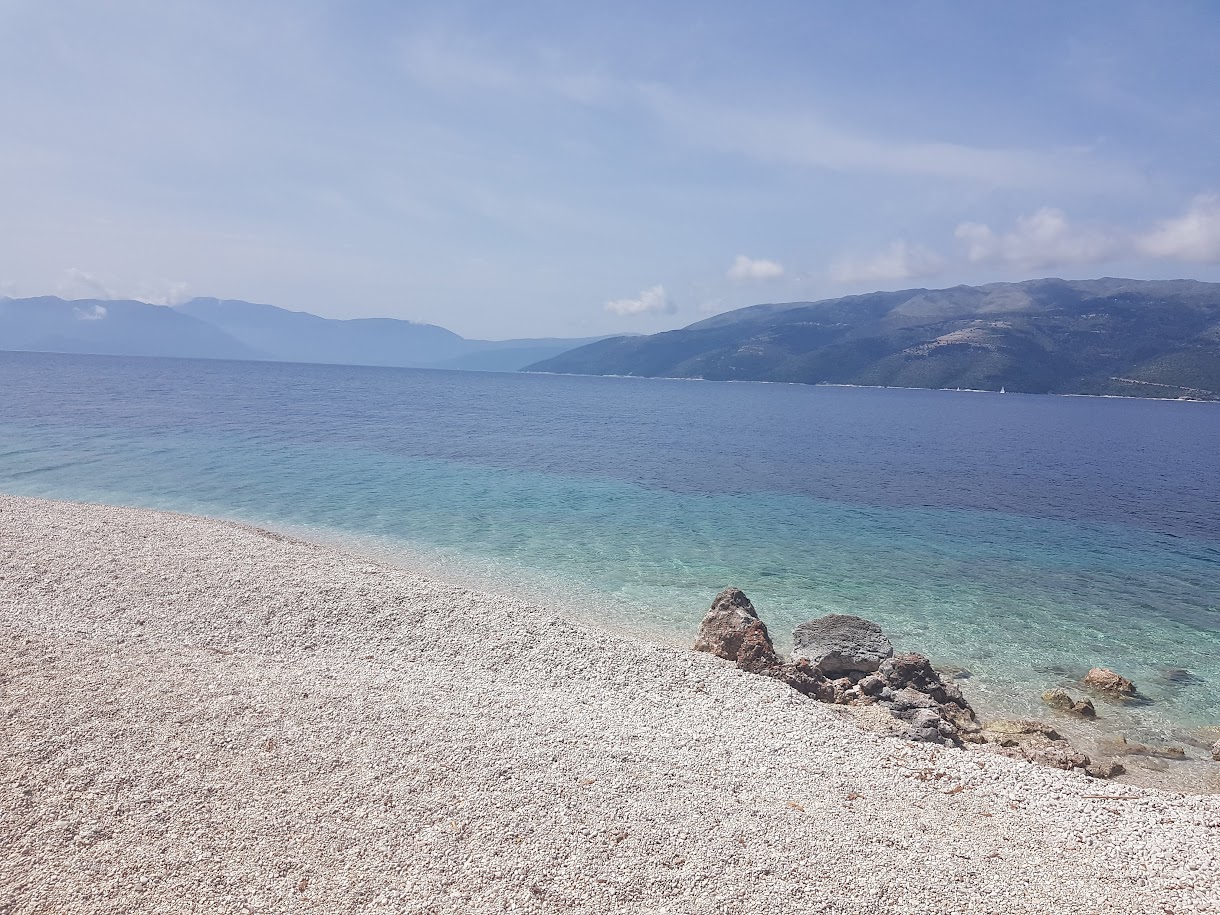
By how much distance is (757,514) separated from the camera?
38.2m

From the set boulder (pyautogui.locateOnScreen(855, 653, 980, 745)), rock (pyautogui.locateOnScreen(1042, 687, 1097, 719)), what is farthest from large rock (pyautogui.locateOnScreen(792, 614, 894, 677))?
rock (pyautogui.locateOnScreen(1042, 687, 1097, 719))

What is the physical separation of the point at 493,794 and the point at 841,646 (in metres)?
11.6

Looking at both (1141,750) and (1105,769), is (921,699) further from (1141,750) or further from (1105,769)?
(1141,750)

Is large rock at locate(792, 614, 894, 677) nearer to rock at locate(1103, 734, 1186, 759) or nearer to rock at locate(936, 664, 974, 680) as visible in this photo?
rock at locate(936, 664, 974, 680)

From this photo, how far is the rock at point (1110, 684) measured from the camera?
18359mm

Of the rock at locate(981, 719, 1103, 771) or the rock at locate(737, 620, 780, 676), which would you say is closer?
the rock at locate(981, 719, 1103, 771)

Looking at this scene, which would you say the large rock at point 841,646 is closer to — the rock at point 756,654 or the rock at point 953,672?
the rock at point 756,654

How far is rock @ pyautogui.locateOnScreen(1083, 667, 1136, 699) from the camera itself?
18359mm

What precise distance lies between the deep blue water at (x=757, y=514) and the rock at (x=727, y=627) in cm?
205

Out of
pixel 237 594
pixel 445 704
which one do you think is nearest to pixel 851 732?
pixel 445 704

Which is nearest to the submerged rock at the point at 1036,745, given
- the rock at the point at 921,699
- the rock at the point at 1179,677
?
the rock at the point at 921,699

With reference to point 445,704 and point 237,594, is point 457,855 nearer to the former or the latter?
point 445,704

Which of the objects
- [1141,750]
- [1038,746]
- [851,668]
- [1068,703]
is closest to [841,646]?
[851,668]

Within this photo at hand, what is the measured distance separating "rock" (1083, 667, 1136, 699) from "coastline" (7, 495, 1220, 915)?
6.87 meters
